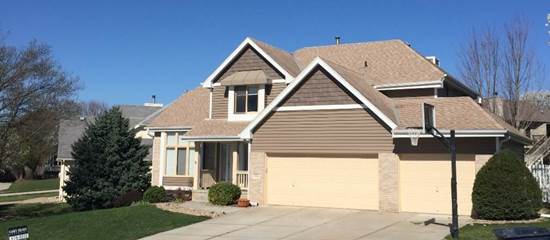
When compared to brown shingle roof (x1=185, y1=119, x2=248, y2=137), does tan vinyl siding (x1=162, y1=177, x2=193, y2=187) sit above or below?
below

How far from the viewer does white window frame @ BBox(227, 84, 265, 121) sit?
25.8 m

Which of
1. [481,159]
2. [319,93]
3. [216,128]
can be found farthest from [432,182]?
[216,128]

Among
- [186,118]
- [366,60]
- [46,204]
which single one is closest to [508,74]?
[366,60]

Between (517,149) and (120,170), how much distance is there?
1868 centimetres

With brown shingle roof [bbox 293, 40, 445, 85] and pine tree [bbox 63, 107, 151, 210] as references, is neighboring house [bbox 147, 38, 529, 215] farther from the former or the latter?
pine tree [bbox 63, 107, 151, 210]

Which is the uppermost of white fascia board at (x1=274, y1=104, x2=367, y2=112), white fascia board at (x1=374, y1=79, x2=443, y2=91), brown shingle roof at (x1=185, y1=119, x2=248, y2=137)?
white fascia board at (x1=374, y1=79, x2=443, y2=91)

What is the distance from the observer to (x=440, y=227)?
16766mm

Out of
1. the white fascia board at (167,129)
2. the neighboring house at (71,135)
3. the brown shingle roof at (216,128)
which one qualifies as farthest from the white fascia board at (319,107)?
the neighboring house at (71,135)

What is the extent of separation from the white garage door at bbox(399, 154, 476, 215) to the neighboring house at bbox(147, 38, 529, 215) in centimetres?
3

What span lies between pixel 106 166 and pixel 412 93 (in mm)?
15431

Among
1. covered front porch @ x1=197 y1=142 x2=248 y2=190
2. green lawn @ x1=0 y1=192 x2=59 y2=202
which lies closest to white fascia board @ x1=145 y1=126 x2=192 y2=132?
covered front porch @ x1=197 y1=142 x2=248 y2=190

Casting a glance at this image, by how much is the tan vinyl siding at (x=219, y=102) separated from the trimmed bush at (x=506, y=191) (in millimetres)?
12800

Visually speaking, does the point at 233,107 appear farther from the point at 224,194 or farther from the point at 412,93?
the point at 412,93

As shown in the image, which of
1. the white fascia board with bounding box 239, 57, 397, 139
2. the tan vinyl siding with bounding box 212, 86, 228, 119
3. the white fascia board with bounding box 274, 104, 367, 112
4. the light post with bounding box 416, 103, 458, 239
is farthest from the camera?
the tan vinyl siding with bounding box 212, 86, 228, 119
